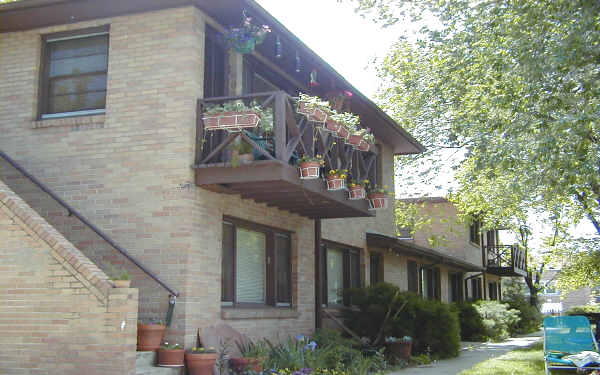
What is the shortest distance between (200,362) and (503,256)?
3027 centimetres

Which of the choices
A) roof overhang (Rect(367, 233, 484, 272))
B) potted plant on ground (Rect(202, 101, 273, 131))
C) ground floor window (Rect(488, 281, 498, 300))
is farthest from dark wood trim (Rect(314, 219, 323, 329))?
ground floor window (Rect(488, 281, 498, 300))

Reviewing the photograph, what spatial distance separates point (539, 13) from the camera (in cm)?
1209

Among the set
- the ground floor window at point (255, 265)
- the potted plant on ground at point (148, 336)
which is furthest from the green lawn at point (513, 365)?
the potted plant on ground at point (148, 336)

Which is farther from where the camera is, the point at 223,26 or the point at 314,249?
the point at 314,249

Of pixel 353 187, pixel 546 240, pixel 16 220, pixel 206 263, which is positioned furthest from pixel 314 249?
pixel 546 240

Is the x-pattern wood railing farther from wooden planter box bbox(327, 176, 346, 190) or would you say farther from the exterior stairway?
the exterior stairway

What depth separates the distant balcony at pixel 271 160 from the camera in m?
10.3

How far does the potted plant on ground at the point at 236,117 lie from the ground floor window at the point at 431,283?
50.7ft

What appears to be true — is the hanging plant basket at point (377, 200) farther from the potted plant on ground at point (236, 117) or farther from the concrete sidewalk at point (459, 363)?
the potted plant on ground at point (236, 117)

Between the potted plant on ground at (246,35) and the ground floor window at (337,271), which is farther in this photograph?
the ground floor window at (337,271)

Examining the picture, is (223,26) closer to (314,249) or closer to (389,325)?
(314,249)

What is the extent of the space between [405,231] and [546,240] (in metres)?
12.1

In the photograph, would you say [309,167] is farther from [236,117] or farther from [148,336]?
[148,336]

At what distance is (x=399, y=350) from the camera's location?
1464 cm
